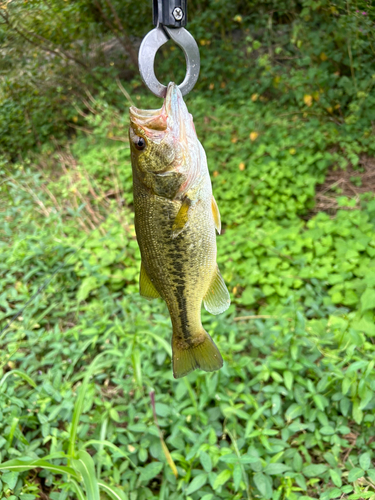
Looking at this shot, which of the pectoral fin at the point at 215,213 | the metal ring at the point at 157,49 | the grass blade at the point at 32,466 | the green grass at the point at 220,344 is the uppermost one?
the metal ring at the point at 157,49

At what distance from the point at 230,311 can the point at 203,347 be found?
1574 millimetres

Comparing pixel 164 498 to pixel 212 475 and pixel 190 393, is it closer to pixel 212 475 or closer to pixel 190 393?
pixel 212 475

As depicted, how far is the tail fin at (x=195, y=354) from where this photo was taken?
128cm

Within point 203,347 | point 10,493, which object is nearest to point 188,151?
point 203,347

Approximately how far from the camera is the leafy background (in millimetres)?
2057

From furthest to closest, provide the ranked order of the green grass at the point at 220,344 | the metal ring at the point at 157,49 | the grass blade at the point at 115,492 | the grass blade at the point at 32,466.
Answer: the green grass at the point at 220,344 < the grass blade at the point at 115,492 < the grass blade at the point at 32,466 < the metal ring at the point at 157,49

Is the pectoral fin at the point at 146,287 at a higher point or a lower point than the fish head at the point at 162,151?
lower

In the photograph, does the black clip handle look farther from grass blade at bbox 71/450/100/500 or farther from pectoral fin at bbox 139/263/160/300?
grass blade at bbox 71/450/100/500

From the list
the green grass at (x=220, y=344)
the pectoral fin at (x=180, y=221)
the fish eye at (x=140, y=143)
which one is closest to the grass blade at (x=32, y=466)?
the green grass at (x=220, y=344)

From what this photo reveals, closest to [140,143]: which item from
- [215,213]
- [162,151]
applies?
[162,151]

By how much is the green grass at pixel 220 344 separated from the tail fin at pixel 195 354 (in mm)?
803

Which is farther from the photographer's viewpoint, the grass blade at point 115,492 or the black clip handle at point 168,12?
the grass blade at point 115,492

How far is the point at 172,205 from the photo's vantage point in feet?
3.92

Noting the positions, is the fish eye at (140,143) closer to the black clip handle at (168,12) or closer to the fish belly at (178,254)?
the fish belly at (178,254)
